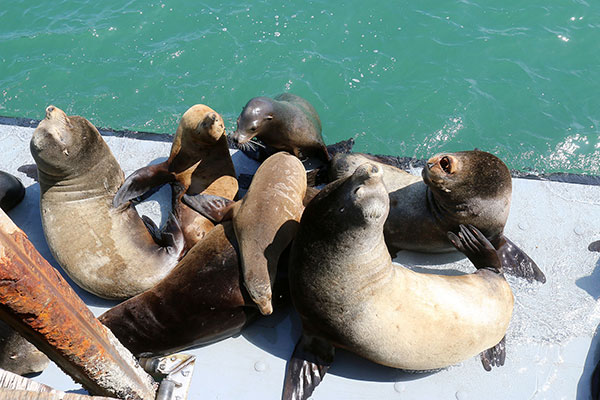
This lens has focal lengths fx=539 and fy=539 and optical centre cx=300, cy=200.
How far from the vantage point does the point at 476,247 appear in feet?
12.4

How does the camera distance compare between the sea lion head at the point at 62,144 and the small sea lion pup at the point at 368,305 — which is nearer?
the small sea lion pup at the point at 368,305

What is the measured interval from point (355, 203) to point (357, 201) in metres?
0.02

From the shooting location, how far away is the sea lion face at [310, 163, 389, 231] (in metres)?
2.85

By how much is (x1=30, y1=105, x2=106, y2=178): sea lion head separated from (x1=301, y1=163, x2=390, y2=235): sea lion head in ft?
6.72

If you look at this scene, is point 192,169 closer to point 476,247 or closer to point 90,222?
point 90,222

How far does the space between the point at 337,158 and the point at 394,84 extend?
289 cm

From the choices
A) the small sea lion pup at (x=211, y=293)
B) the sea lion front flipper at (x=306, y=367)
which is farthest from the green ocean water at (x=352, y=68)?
the sea lion front flipper at (x=306, y=367)

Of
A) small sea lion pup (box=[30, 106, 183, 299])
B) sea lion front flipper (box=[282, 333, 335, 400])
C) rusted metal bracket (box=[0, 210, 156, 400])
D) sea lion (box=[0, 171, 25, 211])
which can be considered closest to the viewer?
rusted metal bracket (box=[0, 210, 156, 400])

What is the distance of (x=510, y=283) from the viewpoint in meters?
4.00

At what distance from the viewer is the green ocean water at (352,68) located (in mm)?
6895

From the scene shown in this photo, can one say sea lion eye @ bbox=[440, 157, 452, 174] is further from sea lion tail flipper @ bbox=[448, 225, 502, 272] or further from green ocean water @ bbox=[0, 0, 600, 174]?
green ocean water @ bbox=[0, 0, 600, 174]

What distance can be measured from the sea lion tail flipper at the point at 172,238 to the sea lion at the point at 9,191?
138 cm

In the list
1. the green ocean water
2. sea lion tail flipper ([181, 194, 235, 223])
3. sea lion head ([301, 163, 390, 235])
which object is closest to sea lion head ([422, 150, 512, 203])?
sea lion head ([301, 163, 390, 235])

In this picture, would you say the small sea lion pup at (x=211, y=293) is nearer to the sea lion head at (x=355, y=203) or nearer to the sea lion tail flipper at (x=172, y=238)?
the sea lion tail flipper at (x=172, y=238)
